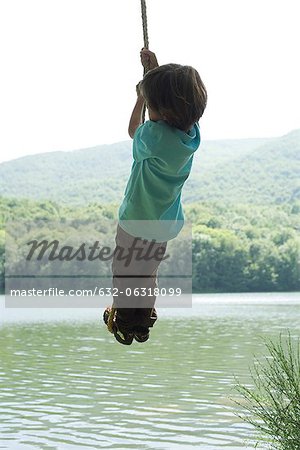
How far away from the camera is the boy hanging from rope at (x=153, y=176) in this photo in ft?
8.15

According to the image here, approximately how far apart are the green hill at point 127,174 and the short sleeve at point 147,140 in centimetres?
7087

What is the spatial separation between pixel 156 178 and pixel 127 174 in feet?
271

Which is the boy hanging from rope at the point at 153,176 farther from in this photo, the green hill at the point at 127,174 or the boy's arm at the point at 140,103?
the green hill at the point at 127,174

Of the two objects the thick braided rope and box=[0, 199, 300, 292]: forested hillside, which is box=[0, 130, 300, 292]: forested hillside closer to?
box=[0, 199, 300, 292]: forested hillside

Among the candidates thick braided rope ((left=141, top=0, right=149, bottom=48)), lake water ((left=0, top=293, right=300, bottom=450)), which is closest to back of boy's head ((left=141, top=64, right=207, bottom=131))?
thick braided rope ((left=141, top=0, right=149, bottom=48))

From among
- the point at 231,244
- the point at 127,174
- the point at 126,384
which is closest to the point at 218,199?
the point at 127,174

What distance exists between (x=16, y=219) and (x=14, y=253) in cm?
906

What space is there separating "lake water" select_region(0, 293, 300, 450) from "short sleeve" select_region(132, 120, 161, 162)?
14.0 ft

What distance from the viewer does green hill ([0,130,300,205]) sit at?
77.5 metres

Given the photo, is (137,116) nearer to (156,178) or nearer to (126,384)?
(156,178)

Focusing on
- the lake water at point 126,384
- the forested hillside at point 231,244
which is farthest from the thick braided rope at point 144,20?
the forested hillside at point 231,244

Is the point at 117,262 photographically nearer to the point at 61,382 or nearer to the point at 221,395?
the point at 221,395

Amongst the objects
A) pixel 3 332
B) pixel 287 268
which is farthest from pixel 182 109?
pixel 287 268

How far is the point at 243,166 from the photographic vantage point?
8656 centimetres
